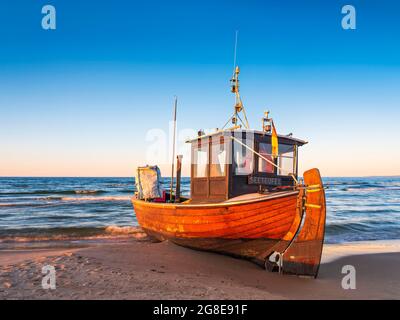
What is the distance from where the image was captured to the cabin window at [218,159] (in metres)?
9.36

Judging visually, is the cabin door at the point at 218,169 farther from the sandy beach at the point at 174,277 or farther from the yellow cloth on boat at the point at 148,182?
the yellow cloth on boat at the point at 148,182

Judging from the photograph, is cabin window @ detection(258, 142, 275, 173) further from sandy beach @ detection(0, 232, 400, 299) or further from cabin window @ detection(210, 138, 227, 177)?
sandy beach @ detection(0, 232, 400, 299)

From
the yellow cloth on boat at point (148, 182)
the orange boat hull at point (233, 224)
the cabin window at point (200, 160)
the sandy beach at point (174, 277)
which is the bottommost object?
the sandy beach at point (174, 277)

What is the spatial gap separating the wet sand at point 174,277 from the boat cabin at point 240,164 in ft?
6.04

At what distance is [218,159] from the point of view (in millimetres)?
9609

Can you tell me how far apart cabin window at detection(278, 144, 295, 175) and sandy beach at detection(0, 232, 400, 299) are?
2.83 m

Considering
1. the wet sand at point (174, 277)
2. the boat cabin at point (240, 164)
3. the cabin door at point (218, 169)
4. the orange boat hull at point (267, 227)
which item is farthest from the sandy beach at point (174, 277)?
the boat cabin at point (240, 164)

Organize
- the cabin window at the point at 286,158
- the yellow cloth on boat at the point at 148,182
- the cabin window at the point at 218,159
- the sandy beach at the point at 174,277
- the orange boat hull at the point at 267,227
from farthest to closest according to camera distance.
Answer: the yellow cloth on boat at the point at 148,182
the cabin window at the point at 286,158
the cabin window at the point at 218,159
the orange boat hull at the point at 267,227
the sandy beach at the point at 174,277

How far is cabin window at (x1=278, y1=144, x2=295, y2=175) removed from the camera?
9.68 metres

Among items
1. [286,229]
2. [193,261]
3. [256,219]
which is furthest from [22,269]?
[286,229]

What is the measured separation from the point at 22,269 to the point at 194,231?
428cm

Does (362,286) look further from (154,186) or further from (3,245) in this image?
(3,245)

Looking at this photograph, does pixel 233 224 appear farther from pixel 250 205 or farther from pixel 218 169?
pixel 218 169

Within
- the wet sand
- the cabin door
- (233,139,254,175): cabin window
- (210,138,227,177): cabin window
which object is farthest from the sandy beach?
(233,139,254,175): cabin window
